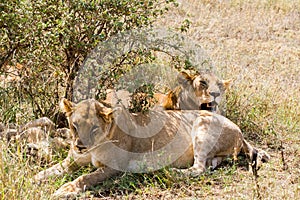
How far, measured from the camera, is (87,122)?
527 cm

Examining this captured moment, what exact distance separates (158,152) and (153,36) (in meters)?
1.40

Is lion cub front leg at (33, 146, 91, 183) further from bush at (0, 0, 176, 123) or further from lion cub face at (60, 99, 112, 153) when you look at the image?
bush at (0, 0, 176, 123)

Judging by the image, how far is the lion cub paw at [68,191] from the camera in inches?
203

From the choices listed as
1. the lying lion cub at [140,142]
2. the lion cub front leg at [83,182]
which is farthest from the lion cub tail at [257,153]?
the lion cub front leg at [83,182]

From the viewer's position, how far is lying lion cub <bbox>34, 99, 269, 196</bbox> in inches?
210

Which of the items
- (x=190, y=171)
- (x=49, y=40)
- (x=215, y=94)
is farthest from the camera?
(x=215, y=94)

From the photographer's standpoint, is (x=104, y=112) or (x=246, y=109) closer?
(x=104, y=112)

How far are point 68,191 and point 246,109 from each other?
3.01 meters

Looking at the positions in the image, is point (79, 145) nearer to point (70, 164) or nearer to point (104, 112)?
point (104, 112)

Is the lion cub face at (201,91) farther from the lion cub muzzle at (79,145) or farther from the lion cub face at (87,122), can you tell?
the lion cub muzzle at (79,145)

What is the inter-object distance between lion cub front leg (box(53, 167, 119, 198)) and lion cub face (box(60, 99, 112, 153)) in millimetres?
286

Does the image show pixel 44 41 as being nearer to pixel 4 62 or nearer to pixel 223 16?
pixel 4 62

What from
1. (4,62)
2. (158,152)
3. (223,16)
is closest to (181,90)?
(158,152)

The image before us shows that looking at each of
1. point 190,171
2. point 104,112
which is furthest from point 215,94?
point 104,112
